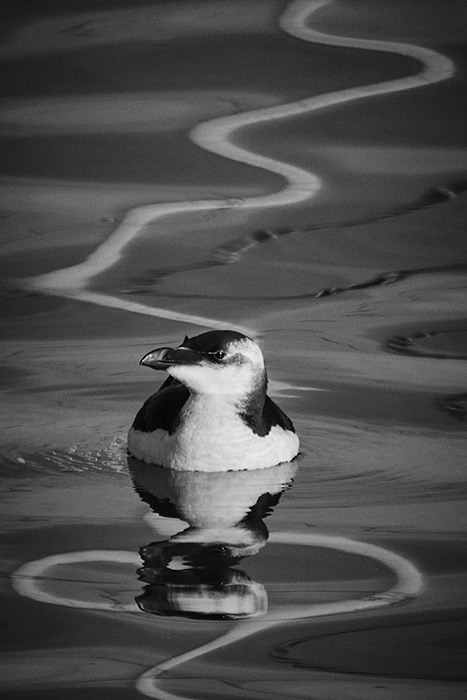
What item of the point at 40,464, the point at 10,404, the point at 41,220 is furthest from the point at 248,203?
the point at 40,464

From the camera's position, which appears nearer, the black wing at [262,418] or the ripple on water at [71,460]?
the ripple on water at [71,460]

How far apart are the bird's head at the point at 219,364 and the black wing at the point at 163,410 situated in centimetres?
24

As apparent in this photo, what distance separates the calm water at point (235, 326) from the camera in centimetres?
665

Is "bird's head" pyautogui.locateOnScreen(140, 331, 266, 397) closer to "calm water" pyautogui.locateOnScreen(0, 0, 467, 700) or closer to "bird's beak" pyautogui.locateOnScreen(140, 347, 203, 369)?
"bird's beak" pyautogui.locateOnScreen(140, 347, 203, 369)

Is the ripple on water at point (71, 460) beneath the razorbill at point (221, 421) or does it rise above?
beneath

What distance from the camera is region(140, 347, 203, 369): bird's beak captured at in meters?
8.62

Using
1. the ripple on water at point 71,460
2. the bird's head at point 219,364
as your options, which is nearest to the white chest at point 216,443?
the bird's head at point 219,364

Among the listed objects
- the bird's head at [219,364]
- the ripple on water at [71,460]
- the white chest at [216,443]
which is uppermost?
the bird's head at [219,364]

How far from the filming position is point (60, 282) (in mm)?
12984

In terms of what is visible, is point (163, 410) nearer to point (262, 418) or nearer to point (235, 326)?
point (262, 418)

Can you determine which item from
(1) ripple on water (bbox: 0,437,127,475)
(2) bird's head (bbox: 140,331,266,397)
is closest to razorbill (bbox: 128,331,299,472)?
(2) bird's head (bbox: 140,331,266,397)

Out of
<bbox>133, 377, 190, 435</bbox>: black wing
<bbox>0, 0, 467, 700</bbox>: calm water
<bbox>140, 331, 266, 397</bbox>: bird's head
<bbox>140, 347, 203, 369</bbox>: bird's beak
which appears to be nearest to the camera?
<bbox>0, 0, 467, 700</bbox>: calm water

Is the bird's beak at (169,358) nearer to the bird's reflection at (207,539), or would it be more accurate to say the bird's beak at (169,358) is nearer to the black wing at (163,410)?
the black wing at (163,410)

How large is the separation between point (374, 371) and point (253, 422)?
6.36 feet
